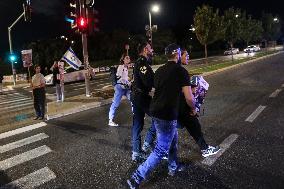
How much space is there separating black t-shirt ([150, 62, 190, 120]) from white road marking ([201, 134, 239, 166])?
58.1 inches

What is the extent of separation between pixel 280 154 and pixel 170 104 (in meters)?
2.63

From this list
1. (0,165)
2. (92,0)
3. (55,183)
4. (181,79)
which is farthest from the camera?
(92,0)

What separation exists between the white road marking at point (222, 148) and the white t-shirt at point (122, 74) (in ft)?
9.80

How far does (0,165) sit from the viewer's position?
6535mm

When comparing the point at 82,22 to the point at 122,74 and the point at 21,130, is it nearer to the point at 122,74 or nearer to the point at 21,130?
the point at 21,130

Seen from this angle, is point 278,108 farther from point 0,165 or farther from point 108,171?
point 0,165

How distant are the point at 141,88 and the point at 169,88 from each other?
Answer: 1.13 m

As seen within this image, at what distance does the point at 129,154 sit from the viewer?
21.4 ft

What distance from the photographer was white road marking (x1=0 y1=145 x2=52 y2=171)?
21.4 ft

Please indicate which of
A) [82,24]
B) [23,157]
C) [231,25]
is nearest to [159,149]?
[23,157]

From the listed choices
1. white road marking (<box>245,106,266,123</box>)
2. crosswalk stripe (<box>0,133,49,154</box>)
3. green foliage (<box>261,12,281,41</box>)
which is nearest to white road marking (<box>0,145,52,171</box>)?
crosswalk stripe (<box>0,133,49,154</box>)

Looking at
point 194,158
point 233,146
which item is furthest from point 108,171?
point 233,146

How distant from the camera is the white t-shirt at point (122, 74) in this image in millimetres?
8386

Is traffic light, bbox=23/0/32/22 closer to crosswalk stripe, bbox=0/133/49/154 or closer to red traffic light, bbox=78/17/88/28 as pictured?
red traffic light, bbox=78/17/88/28
